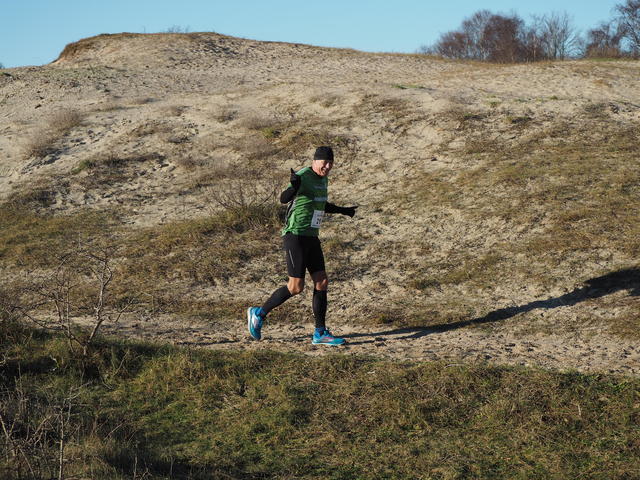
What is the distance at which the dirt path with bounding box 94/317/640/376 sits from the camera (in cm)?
622

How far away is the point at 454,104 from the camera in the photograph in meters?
15.5

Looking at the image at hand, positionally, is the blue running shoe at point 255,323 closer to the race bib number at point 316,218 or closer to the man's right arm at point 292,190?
the race bib number at point 316,218

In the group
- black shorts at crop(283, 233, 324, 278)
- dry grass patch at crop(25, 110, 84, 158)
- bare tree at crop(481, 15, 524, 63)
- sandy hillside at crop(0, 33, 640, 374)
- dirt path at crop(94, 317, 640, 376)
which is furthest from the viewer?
bare tree at crop(481, 15, 524, 63)

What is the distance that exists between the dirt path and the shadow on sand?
33mm

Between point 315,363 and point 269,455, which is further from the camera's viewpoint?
point 315,363

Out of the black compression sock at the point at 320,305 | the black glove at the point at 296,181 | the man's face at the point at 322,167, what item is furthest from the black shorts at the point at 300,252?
the man's face at the point at 322,167

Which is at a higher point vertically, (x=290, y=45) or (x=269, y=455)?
(x=290, y=45)

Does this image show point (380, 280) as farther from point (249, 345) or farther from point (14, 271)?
point (14, 271)

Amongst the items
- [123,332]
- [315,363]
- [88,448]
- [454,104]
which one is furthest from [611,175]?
[88,448]

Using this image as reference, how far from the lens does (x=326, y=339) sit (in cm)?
684

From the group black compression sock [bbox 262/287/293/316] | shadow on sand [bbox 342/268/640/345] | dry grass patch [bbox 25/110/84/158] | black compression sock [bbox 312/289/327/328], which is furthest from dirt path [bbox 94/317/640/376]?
dry grass patch [bbox 25/110/84/158]

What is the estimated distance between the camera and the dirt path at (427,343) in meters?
6.22

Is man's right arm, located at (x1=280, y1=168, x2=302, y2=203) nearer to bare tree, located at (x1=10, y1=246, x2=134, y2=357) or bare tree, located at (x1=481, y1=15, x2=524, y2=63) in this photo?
bare tree, located at (x1=10, y1=246, x2=134, y2=357)

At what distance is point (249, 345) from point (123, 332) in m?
1.51
